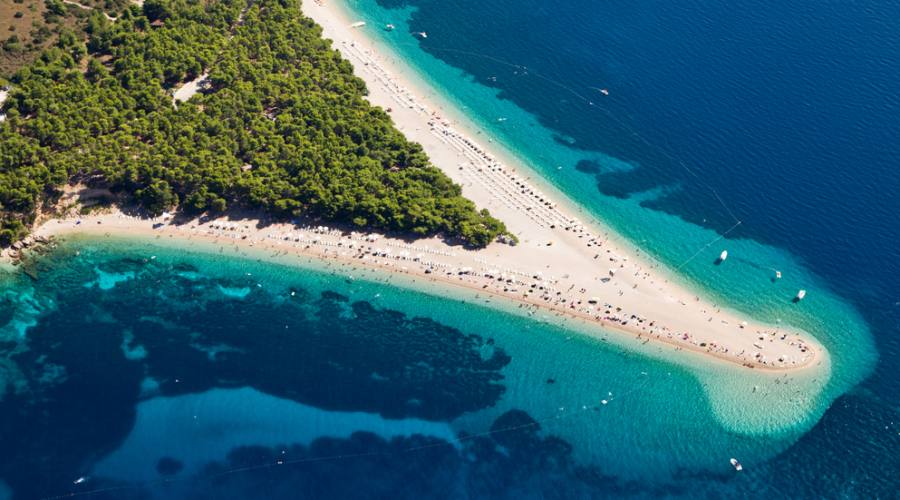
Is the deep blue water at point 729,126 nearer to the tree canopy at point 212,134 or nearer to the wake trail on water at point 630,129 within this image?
the wake trail on water at point 630,129

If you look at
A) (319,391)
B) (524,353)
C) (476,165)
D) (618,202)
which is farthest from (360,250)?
(618,202)

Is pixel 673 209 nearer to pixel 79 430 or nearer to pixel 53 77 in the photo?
pixel 79 430

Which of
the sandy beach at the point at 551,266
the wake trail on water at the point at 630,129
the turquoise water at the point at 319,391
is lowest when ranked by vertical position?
the turquoise water at the point at 319,391

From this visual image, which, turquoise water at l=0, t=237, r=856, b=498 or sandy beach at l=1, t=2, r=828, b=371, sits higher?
sandy beach at l=1, t=2, r=828, b=371

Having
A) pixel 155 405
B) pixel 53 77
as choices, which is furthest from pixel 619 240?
→ pixel 53 77

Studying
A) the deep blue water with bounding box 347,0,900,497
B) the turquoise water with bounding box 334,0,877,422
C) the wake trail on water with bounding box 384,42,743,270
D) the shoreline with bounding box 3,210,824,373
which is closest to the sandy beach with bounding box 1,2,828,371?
the shoreline with bounding box 3,210,824,373

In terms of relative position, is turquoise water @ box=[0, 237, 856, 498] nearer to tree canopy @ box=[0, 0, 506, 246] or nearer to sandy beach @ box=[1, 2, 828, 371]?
sandy beach @ box=[1, 2, 828, 371]

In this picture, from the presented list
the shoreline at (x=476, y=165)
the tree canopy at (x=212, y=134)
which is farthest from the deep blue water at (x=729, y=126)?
the tree canopy at (x=212, y=134)
